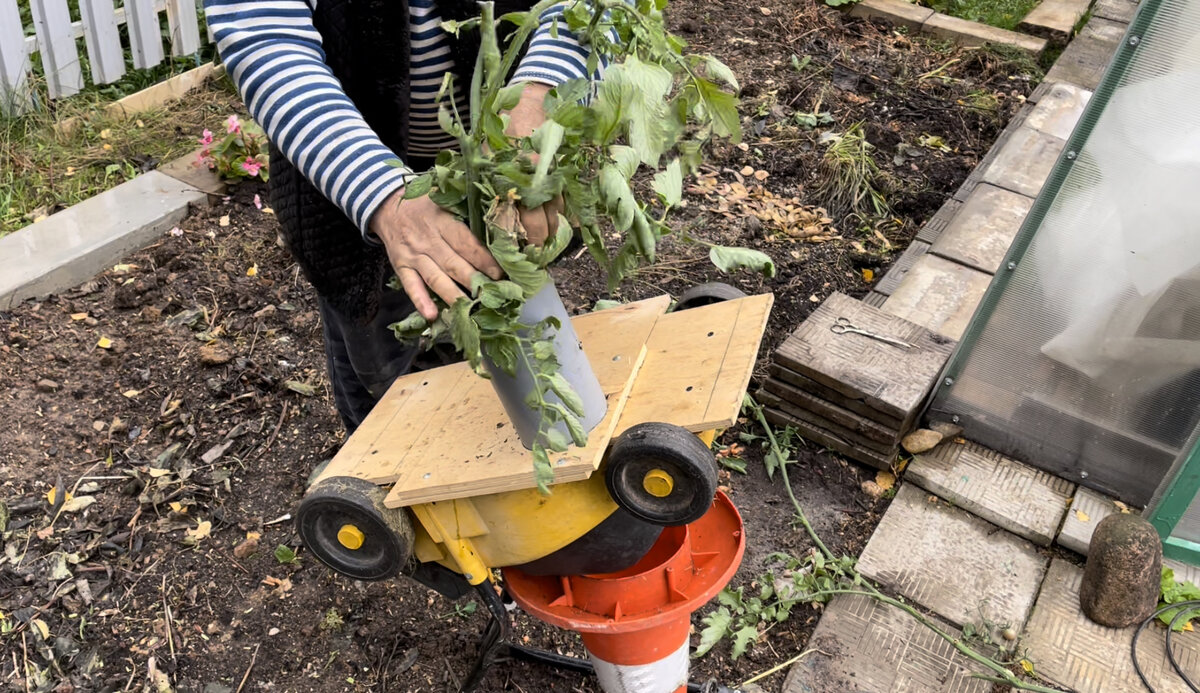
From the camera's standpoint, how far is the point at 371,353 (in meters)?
2.04

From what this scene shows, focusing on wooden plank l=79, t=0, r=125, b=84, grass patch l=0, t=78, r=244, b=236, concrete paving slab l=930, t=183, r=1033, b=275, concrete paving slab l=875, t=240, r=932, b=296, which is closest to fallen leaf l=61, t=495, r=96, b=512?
grass patch l=0, t=78, r=244, b=236

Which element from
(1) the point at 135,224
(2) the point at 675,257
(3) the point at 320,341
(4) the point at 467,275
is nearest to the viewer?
(4) the point at 467,275

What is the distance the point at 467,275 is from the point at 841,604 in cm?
170

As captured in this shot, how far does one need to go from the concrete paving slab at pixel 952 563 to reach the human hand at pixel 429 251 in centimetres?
177

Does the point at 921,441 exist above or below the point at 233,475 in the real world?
above

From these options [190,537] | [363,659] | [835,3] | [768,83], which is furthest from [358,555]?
[835,3]

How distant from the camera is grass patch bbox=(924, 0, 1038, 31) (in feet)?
17.9

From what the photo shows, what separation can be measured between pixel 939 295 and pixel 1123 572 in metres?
1.22

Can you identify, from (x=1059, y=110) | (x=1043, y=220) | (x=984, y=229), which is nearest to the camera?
(x=1043, y=220)

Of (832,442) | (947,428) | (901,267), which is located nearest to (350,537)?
(832,442)

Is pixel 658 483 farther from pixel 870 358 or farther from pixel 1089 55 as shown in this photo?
pixel 1089 55

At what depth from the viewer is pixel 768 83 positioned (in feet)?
15.3

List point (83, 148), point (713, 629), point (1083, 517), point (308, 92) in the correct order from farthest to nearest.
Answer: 1. point (83, 148)
2. point (1083, 517)
3. point (713, 629)
4. point (308, 92)

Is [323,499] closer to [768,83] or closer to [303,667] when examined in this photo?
[303,667]
